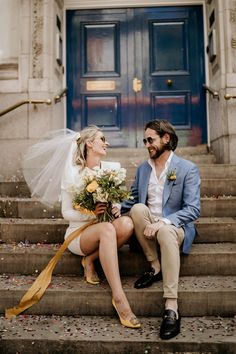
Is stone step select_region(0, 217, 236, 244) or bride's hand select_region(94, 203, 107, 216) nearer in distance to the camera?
bride's hand select_region(94, 203, 107, 216)

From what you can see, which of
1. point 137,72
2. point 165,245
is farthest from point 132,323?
point 137,72

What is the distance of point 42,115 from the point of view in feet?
17.0

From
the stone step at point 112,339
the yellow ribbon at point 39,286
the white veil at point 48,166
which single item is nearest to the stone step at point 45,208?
the white veil at point 48,166

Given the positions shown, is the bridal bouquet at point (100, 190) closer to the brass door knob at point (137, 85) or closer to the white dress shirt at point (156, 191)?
the white dress shirt at point (156, 191)

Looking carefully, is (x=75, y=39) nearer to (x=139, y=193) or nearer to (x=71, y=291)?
(x=139, y=193)

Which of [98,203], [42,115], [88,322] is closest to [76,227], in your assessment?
[98,203]

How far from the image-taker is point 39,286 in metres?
2.88

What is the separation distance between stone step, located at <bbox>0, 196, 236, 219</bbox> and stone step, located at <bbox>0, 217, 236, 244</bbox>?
0.71 ft

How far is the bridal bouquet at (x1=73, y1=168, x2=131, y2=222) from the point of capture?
9.31 feet

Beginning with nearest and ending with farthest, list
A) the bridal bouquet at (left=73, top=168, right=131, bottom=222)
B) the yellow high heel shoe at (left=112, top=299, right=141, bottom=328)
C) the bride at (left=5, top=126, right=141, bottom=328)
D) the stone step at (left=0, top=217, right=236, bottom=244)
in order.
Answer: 1. the yellow high heel shoe at (left=112, top=299, right=141, bottom=328)
2. the bride at (left=5, top=126, right=141, bottom=328)
3. the bridal bouquet at (left=73, top=168, right=131, bottom=222)
4. the stone step at (left=0, top=217, right=236, bottom=244)

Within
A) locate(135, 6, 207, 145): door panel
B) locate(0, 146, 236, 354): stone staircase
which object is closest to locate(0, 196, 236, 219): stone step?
locate(0, 146, 236, 354): stone staircase

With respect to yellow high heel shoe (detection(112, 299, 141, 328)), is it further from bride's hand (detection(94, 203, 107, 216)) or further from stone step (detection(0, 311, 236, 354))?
bride's hand (detection(94, 203, 107, 216))

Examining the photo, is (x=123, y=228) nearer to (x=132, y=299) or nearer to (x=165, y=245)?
(x=165, y=245)

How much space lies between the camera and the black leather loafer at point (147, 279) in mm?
2855
